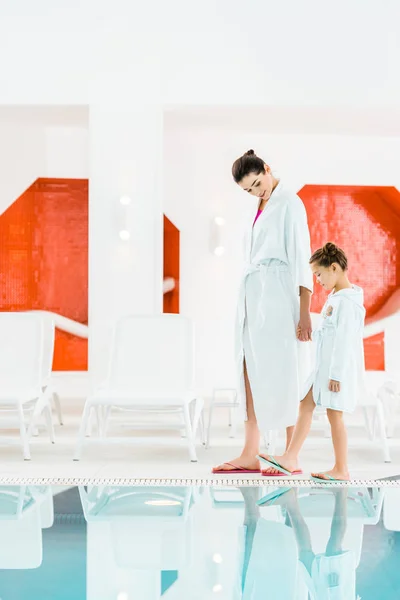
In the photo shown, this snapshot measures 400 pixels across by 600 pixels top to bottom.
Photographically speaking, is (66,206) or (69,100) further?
(66,206)

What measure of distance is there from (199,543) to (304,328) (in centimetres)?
132

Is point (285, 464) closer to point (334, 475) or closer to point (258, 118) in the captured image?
point (334, 475)

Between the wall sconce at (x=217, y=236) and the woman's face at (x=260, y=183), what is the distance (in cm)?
349

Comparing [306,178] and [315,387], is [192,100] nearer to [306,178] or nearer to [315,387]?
[306,178]

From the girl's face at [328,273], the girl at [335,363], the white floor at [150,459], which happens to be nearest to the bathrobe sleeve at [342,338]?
the girl at [335,363]

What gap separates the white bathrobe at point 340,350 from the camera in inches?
126

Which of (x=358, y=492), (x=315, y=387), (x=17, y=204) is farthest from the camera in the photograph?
(x=17, y=204)

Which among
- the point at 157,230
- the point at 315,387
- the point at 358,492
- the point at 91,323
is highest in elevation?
the point at 157,230

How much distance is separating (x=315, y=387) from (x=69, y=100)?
10.3 ft

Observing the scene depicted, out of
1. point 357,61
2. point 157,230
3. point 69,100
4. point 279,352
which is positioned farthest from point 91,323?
point 357,61

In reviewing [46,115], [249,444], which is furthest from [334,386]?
[46,115]

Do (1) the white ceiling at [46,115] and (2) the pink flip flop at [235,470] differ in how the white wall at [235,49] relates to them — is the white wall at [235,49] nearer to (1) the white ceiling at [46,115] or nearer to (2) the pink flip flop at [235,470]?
(1) the white ceiling at [46,115]

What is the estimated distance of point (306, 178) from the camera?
7090mm

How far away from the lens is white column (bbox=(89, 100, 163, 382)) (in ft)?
17.7
